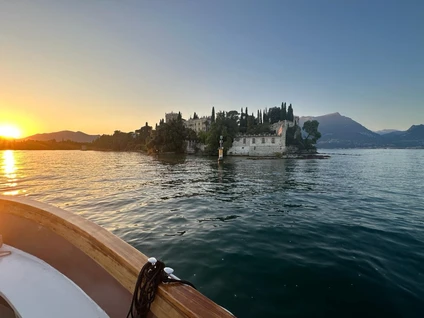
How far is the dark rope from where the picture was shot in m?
1.74

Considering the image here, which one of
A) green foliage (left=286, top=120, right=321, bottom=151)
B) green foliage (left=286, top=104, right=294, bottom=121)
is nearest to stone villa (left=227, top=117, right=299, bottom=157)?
green foliage (left=286, top=120, right=321, bottom=151)

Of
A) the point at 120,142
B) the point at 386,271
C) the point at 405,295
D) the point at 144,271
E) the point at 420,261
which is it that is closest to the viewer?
the point at 144,271

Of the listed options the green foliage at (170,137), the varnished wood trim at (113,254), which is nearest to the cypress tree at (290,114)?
the green foliage at (170,137)

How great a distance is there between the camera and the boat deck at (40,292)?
2102 mm

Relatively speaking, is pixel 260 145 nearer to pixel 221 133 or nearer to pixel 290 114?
pixel 221 133

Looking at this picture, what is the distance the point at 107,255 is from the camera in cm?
223

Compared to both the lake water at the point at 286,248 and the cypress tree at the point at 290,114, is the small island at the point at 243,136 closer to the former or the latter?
the cypress tree at the point at 290,114

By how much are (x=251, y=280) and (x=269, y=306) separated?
82 cm

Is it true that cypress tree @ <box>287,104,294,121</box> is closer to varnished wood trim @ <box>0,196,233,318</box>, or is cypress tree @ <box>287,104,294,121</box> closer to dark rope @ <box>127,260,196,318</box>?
varnished wood trim @ <box>0,196,233,318</box>

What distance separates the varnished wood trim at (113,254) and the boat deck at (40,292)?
15.1 inches

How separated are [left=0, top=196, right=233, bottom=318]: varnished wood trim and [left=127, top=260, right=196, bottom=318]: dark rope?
5 cm

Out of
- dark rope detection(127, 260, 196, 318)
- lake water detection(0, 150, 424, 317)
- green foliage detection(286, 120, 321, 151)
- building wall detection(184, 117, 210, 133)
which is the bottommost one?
lake water detection(0, 150, 424, 317)

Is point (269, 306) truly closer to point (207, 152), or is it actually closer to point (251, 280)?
point (251, 280)

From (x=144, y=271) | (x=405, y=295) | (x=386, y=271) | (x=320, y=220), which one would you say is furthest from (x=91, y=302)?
(x=320, y=220)
